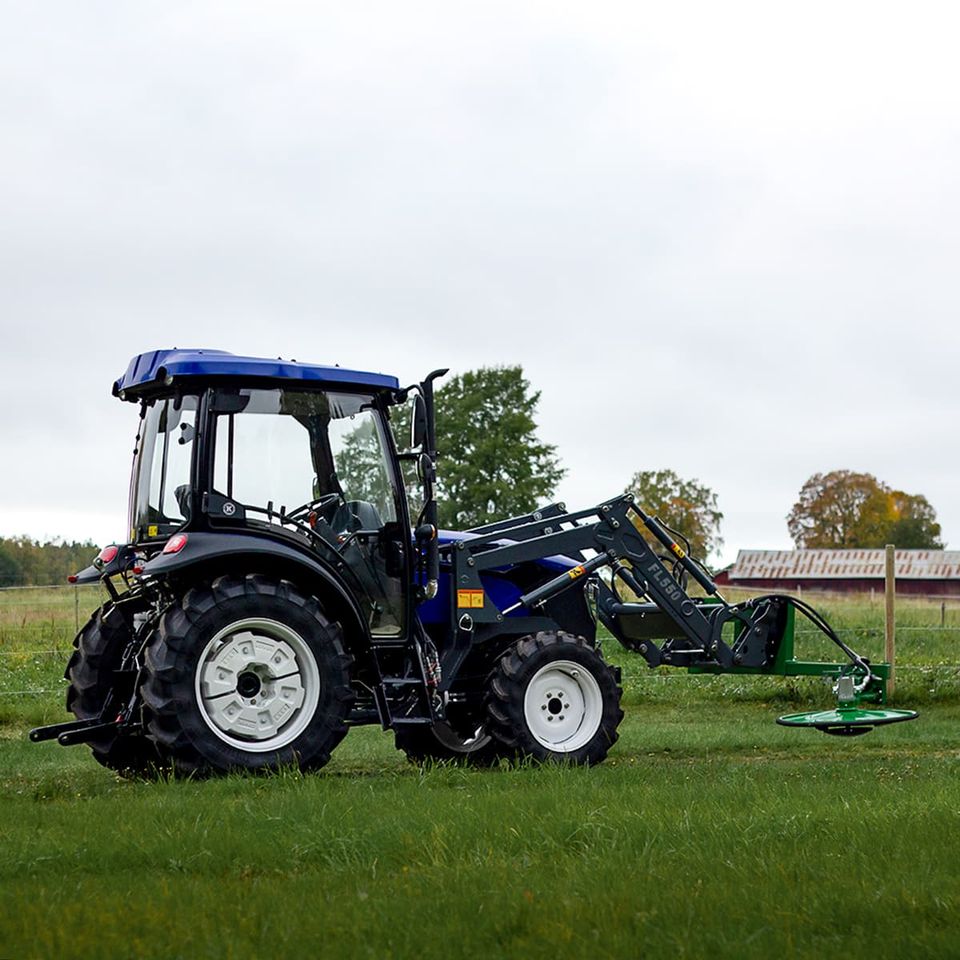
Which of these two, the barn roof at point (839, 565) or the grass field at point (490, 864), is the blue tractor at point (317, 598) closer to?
the grass field at point (490, 864)

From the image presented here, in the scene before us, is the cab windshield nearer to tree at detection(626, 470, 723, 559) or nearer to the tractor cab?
the tractor cab

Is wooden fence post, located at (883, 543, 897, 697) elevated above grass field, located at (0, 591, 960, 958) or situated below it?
above

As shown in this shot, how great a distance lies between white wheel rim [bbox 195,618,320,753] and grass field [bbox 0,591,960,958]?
0.49 metres

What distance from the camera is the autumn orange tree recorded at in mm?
90125

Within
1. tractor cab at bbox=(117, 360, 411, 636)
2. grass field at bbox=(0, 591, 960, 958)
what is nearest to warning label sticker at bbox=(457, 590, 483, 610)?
tractor cab at bbox=(117, 360, 411, 636)

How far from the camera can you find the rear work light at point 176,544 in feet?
31.8

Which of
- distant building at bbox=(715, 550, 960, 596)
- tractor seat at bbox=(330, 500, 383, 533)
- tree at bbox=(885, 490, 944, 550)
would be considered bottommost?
tractor seat at bbox=(330, 500, 383, 533)

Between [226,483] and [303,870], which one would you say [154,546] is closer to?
[226,483]

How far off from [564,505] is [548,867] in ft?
21.4

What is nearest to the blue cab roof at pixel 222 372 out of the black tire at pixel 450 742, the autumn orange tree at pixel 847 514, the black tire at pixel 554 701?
the black tire at pixel 554 701

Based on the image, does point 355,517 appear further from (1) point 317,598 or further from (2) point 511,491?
(2) point 511,491

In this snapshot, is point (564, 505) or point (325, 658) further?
point (564, 505)

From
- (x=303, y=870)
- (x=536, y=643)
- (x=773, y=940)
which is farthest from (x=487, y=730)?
(x=773, y=940)

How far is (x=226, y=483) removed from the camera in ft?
33.6
